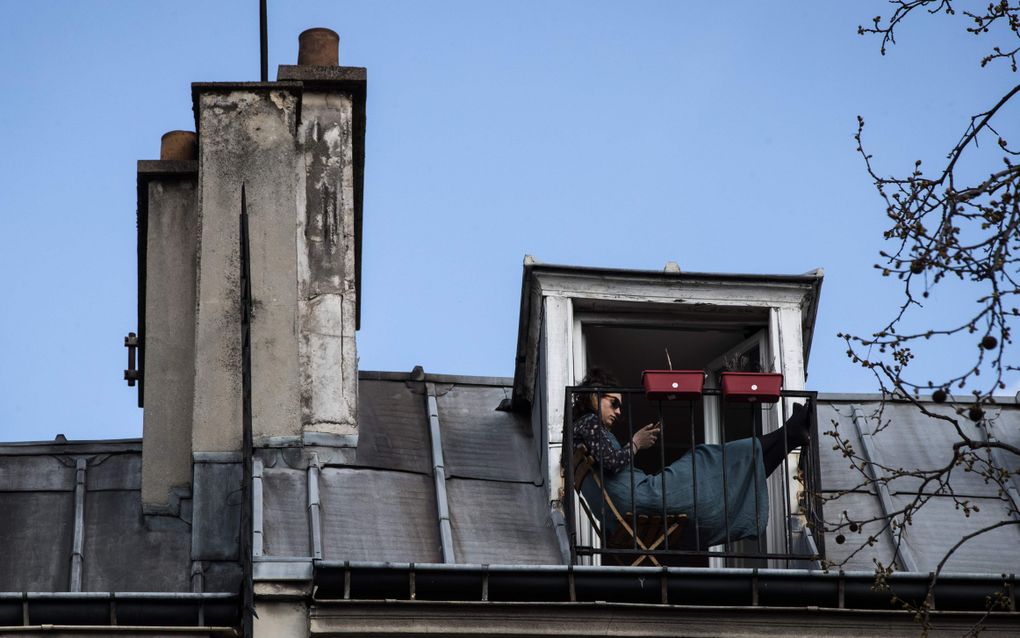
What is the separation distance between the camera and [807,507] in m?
12.1

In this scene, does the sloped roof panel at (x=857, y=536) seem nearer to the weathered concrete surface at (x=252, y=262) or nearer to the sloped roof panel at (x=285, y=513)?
the sloped roof panel at (x=285, y=513)

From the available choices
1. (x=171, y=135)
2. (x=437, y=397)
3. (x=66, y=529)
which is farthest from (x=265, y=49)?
(x=66, y=529)

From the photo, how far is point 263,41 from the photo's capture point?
14453 millimetres

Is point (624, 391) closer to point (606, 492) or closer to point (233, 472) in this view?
point (606, 492)

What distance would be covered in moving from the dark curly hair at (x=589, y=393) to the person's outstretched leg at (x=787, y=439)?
3.47 ft

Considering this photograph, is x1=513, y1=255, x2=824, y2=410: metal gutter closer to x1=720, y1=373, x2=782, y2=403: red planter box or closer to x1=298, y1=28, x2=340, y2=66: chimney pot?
x1=720, y1=373, x2=782, y2=403: red planter box

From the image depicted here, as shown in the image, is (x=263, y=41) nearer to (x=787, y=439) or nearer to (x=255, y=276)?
(x=255, y=276)

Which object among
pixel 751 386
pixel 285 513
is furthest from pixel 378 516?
pixel 751 386

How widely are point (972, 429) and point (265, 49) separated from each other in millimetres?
5736

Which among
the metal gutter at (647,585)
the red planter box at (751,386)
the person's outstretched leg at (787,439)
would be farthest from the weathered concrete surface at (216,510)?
the person's outstretched leg at (787,439)

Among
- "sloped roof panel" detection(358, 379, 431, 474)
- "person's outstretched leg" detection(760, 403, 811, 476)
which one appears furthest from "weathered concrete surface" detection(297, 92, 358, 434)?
"person's outstretched leg" detection(760, 403, 811, 476)

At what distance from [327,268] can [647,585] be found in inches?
129

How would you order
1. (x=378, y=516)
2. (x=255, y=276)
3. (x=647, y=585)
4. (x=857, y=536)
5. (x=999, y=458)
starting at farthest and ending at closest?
(x=999, y=458), (x=255, y=276), (x=857, y=536), (x=378, y=516), (x=647, y=585)

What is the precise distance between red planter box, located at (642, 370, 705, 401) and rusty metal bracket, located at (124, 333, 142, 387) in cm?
423
